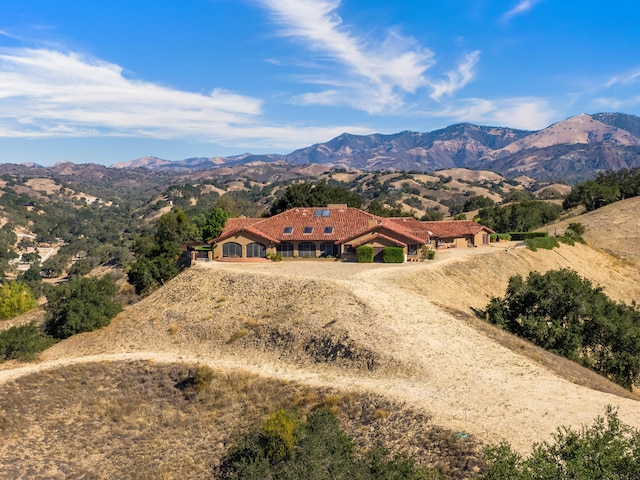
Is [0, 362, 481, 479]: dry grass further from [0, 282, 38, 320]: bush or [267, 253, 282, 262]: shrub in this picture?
[0, 282, 38, 320]: bush

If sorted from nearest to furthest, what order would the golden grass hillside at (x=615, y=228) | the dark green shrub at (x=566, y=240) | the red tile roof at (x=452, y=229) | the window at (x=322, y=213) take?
the window at (x=322, y=213) → the red tile roof at (x=452, y=229) → the dark green shrub at (x=566, y=240) → the golden grass hillside at (x=615, y=228)

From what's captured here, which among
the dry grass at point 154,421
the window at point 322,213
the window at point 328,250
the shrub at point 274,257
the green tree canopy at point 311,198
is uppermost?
the green tree canopy at point 311,198

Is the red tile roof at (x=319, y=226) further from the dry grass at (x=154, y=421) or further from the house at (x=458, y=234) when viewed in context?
the dry grass at (x=154, y=421)

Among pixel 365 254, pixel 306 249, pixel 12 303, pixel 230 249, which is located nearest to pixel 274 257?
pixel 306 249

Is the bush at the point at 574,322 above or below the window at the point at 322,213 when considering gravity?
below

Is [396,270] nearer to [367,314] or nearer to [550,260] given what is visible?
[367,314]

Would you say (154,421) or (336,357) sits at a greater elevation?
(336,357)

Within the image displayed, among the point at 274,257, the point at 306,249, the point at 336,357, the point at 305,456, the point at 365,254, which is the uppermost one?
the point at 306,249

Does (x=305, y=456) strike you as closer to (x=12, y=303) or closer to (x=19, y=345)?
(x=19, y=345)

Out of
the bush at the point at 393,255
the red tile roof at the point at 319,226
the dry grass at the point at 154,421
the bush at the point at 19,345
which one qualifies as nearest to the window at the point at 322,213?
the red tile roof at the point at 319,226
